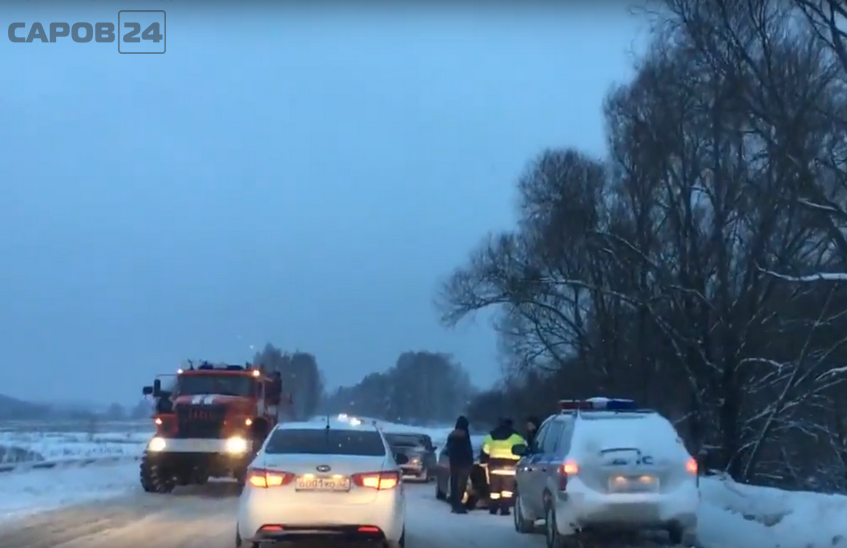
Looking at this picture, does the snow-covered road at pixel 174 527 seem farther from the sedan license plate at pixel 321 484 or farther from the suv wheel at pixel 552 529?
the sedan license plate at pixel 321 484

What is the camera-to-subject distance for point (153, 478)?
27500 millimetres

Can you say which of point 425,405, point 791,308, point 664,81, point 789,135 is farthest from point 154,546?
point 425,405

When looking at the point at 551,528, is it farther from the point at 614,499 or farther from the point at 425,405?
the point at 425,405

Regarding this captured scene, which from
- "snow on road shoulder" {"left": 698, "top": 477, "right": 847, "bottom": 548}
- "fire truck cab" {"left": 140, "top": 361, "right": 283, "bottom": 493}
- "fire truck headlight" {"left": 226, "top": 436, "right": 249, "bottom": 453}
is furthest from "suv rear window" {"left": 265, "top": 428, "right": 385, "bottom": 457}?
"fire truck headlight" {"left": 226, "top": 436, "right": 249, "bottom": 453}

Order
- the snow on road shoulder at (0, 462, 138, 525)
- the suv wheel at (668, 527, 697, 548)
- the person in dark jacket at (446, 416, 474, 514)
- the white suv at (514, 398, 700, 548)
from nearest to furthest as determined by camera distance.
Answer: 1. the white suv at (514, 398, 700, 548)
2. the suv wheel at (668, 527, 697, 548)
3. the person in dark jacket at (446, 416, 474, 514)
4. the snow on road shoulder at (0, 462, 138, 525)

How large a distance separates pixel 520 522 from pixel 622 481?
3.88m

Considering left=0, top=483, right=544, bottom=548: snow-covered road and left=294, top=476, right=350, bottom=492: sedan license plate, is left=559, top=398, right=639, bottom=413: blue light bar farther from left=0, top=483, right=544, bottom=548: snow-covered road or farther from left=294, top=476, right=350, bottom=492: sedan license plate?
left=294, top=476, right=350, bottom=492: sedan license plate

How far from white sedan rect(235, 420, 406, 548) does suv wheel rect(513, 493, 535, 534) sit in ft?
12.6

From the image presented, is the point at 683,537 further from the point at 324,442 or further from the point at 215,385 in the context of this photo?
the point at 215,385

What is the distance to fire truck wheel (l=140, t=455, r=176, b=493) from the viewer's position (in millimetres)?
27359

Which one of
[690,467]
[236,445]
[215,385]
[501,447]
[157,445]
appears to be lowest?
[690,467]

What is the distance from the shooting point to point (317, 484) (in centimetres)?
1316

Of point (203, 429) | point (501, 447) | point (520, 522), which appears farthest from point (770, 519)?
A: point (203, 429)

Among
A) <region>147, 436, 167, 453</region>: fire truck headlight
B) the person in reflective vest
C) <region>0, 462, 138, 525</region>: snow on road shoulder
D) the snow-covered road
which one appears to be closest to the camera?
the snow-covered road
